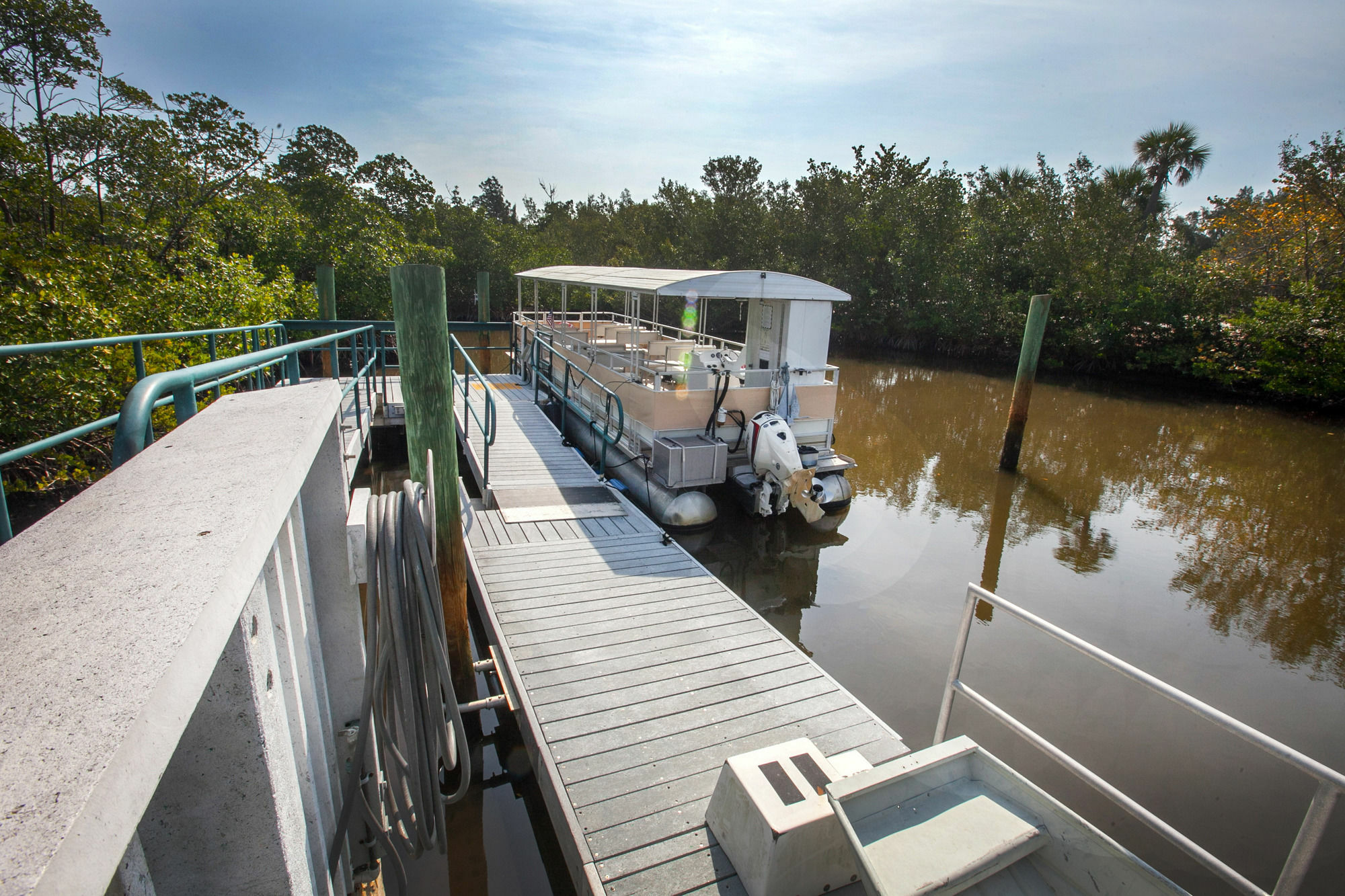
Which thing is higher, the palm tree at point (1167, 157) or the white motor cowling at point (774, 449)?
the palm tree at point (1167, 157)

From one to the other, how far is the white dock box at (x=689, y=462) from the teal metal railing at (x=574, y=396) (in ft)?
2.18

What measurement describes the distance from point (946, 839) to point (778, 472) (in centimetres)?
571

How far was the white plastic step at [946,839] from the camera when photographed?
233 centimetres

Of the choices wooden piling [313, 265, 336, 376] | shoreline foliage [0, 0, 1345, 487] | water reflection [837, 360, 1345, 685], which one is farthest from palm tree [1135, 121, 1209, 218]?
wooden piling [313, 265, 336, 376]

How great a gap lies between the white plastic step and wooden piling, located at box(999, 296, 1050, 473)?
10.2 m

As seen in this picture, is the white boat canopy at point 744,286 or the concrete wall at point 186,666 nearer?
the concrete wall at point 186,666

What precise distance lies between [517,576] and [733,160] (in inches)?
1307

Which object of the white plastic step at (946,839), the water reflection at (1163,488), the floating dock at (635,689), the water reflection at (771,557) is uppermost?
the white plastic step at (946,839)

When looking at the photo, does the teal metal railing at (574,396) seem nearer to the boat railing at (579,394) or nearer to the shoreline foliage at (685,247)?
the boat railing at (579,394)

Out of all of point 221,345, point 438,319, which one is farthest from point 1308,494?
point 221,345

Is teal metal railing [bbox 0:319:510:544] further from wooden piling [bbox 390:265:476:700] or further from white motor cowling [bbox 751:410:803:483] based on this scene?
white motor cowling [bbox 751:410:803:483]

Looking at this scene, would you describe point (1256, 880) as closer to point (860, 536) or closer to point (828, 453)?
point (860, 536)

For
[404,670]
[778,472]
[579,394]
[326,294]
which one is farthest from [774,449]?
[326,294]

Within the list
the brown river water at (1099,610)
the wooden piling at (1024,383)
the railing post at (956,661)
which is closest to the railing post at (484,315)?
the brown river water at (1099,610)
